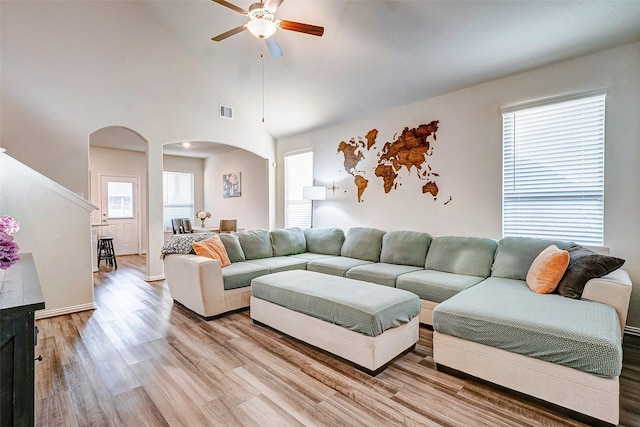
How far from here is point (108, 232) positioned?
761 centimetres

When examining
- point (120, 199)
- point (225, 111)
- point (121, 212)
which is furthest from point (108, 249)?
point (225, 111)

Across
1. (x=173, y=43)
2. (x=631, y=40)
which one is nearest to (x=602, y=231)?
(x=631, y=40)

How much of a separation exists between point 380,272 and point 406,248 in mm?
627

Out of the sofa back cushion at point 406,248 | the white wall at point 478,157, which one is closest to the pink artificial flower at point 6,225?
the sofa back cushion at point 406,248

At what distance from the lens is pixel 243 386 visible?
2.12m

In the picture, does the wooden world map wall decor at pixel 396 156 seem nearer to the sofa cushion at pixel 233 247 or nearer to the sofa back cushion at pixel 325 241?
the sofa back cushion at pixel 325 241

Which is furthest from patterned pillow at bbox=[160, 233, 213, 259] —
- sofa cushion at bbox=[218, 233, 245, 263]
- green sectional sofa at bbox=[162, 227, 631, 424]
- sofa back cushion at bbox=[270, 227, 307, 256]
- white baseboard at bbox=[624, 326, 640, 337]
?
white baseboard at bbox=[624, 326, 640, 337]

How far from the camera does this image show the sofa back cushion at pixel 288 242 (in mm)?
4677

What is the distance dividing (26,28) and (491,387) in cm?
642

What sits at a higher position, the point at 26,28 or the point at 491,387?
the point at 26,28

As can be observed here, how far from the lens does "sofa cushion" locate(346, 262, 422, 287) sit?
3438 millimetres

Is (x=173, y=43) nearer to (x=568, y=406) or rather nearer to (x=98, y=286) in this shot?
(x=98, y=286)

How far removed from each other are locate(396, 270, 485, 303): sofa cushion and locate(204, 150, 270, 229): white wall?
411cm

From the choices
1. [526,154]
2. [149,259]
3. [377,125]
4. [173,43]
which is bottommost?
[149,259]
